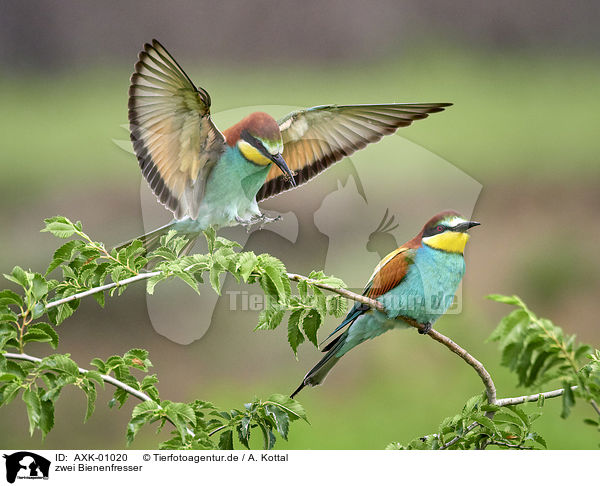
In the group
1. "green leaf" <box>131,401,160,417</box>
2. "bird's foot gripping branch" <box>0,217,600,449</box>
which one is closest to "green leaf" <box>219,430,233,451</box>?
"bird's foot gripping branch" <box>0,217,600,449</box>

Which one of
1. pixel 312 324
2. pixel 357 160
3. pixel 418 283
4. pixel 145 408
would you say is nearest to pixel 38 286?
pixel 145 408

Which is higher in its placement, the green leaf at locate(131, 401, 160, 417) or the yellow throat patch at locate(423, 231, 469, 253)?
the yellow throat patch at locate(423, 231, 469, 253)

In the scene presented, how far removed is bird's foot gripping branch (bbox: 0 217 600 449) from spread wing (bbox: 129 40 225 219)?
27cm

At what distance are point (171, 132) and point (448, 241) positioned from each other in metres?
0.40

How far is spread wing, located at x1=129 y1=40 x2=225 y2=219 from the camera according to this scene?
0.92 metres

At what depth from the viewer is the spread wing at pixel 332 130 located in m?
1.03

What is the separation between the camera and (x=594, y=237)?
1915mm

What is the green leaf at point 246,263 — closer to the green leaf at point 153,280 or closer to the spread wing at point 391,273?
the green leaf at point 153,280

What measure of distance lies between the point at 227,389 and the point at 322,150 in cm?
80

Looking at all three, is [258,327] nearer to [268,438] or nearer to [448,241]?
[268,438]

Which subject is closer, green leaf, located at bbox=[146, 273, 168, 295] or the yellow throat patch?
green leaf, located at bbox=[146, 273, 168, 295]

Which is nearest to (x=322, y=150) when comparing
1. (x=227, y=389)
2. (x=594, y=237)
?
(x=227, y=389)
